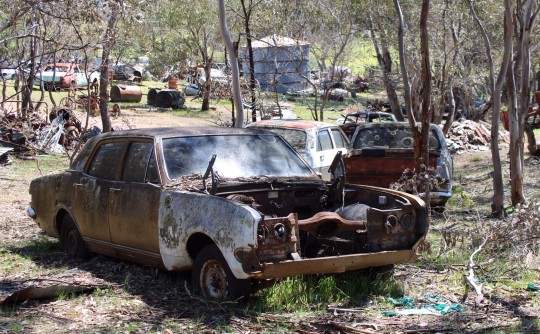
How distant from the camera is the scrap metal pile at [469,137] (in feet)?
83.6

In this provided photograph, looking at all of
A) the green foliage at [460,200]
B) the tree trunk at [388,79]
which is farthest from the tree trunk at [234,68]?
the tree trunk at [388,79]

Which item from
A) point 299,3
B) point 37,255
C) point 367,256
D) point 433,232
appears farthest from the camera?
point 299,3

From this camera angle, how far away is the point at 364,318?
250 inches

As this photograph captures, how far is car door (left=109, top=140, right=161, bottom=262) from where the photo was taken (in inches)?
287

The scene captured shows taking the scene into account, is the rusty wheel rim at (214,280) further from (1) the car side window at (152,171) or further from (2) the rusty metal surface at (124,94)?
(2) the rusty metal surface at (124,94)

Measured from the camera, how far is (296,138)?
46.3 ft

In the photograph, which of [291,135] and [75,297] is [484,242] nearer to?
[75,297]

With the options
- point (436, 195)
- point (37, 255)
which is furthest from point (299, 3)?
point (37, 255)

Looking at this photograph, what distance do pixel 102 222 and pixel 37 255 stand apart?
155cm

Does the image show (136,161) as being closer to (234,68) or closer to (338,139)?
(234,68)

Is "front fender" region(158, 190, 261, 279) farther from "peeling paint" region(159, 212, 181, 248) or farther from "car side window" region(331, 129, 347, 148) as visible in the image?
"car side window" region(331, 129, 347, 148)

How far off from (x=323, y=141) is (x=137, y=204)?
24.2 ft

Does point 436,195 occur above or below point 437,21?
below

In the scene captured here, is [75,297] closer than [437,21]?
Yes
